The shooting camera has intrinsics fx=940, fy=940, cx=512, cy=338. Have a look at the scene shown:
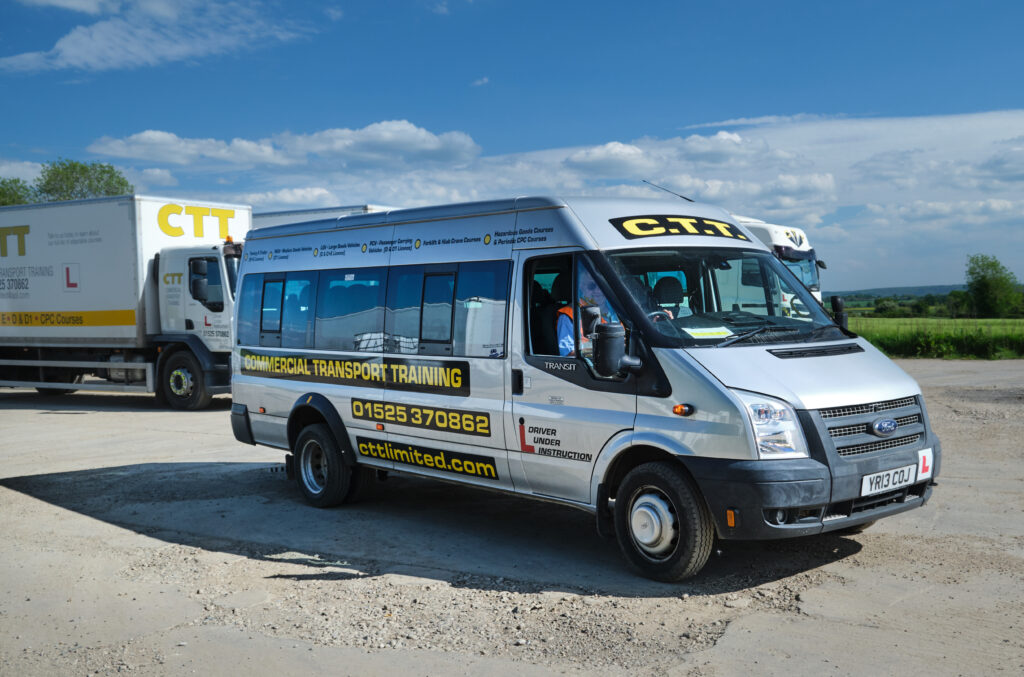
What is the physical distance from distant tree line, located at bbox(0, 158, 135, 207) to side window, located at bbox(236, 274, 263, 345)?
182 feet

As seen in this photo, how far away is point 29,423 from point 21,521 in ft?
27.0

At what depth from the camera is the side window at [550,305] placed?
6297 millimetres

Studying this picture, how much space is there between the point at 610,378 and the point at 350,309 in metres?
A: 2.96

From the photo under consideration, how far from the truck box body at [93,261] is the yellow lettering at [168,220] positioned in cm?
2

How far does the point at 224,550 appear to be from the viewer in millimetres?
6953

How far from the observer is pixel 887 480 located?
5.67m

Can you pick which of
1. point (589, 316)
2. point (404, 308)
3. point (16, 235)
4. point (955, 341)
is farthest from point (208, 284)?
point (955, 341)

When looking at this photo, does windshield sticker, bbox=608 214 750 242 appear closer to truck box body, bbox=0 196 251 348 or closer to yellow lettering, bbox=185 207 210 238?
truck box body, bbox=0 196 251 348

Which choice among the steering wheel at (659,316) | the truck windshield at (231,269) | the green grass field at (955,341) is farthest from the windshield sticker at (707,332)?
the green grass field at (955,341)

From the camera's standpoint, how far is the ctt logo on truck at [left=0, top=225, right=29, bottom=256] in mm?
18672

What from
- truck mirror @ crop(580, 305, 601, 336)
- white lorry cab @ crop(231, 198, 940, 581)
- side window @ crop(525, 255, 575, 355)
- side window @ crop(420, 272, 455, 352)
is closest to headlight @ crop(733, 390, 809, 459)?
white lorry cab @ crop(231, 198, 940, 581)

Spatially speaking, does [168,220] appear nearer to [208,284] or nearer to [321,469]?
[208,284]

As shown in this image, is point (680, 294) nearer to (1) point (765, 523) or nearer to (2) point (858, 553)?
(1) point (765, 523)

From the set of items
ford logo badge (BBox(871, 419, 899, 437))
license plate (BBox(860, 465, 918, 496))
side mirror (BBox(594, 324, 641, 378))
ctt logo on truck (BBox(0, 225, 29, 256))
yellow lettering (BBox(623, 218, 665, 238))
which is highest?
ctt logo on truck (BBox(0, 225, 29, 256))
